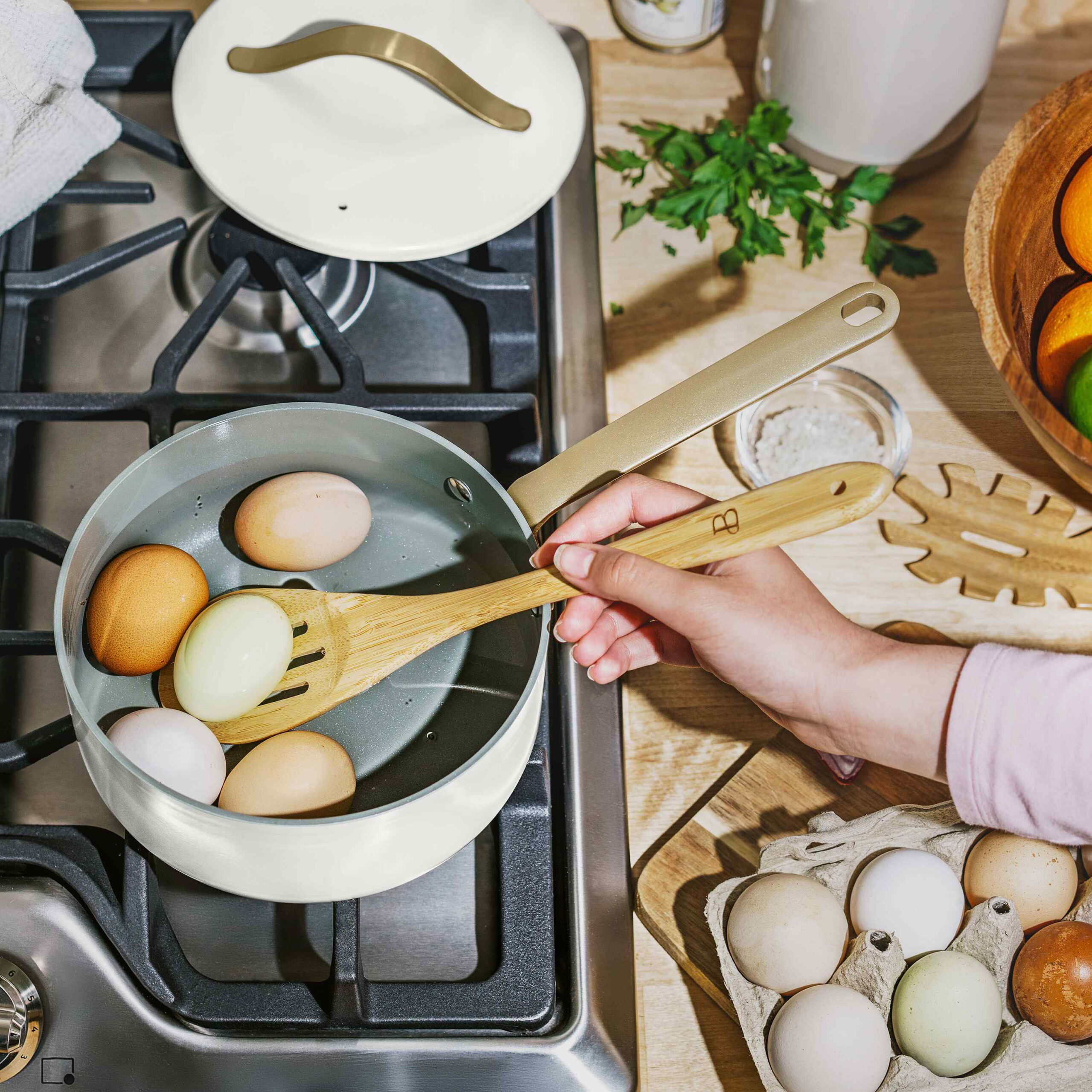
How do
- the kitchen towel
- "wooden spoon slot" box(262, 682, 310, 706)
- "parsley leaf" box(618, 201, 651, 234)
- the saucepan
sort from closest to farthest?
the saucepan, "wooden spoon slot" box(262, 682, 310, 706), the kitchen towel, "parsley leaf" box(618, 201, 651, 234)

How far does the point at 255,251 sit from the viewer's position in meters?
0.71

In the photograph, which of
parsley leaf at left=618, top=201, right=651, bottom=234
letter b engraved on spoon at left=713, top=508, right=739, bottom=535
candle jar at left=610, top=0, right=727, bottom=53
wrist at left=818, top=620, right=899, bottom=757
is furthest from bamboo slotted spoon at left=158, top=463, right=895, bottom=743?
candle jar at left=610, top=0, right=727, bottom=53

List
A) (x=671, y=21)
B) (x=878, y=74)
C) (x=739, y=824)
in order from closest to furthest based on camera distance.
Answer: (x=739, y=824)
(x=878, y=74)
(x=671, y=21)

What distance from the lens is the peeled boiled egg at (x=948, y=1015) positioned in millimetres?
524

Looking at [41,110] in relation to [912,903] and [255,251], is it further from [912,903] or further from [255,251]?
[912,903]

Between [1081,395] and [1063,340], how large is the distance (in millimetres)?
50

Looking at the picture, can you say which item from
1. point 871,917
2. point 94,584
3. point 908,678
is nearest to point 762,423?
point 908,678

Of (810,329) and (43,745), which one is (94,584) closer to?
(43,745)

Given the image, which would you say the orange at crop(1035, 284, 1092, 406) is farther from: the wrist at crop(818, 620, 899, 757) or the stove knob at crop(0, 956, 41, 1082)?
the stove knob at crop(0, 956, 41, 1082)

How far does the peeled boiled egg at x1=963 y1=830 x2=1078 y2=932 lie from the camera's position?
0.56m

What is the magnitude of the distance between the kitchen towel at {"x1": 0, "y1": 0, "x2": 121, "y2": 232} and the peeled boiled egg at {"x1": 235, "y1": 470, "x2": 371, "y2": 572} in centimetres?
28

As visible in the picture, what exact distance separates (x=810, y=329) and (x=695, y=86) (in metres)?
0.44

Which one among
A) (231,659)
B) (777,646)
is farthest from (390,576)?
(777,646)

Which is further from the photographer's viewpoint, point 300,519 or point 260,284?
point 260,284
